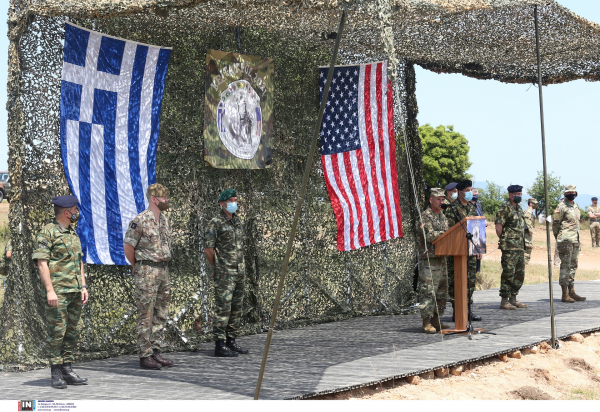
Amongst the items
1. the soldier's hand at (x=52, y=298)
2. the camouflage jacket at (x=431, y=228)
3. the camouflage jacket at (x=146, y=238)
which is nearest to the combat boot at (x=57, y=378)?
the soldier's hand at (x=52, y=298)

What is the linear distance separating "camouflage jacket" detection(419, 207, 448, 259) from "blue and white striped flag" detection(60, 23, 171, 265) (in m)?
3.15

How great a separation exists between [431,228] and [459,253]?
0.44m

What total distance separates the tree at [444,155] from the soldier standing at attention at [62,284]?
29820 mm

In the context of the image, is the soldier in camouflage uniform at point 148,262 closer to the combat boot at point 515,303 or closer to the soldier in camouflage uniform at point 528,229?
the combat boot at point 515,303

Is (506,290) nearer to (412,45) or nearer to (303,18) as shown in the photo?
(412,45)

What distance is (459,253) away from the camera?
7961 millimetres

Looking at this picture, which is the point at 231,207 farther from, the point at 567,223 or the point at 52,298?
the point at 567,223

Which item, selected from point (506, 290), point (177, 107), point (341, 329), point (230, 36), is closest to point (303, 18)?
point (230, 36)

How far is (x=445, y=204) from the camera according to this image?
868cm

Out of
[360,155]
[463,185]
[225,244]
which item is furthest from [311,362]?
[360,155]

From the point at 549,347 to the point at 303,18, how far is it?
178 inches

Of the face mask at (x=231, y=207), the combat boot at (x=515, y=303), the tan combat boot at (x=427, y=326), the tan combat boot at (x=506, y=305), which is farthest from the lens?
the combat boot at (x=515, y=303)

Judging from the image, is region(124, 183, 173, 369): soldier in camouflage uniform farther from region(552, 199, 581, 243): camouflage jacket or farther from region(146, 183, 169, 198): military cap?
region(552, 199, 581, 243): camouflage jacket

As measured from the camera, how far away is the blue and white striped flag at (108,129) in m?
6.84
